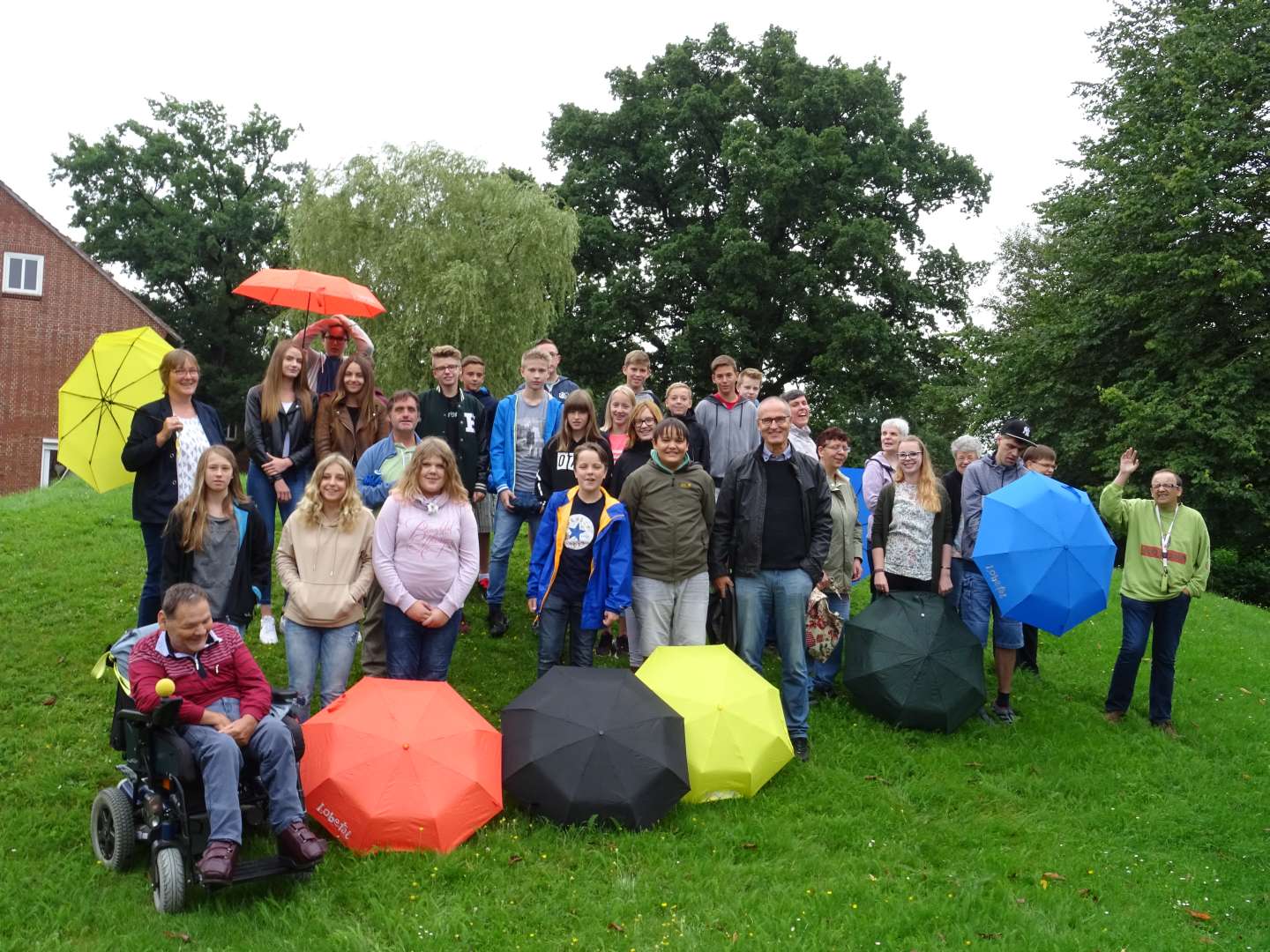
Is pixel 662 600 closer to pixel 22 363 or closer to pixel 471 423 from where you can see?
pixel 471 423

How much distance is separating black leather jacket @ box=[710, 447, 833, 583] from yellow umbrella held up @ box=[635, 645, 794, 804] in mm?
803

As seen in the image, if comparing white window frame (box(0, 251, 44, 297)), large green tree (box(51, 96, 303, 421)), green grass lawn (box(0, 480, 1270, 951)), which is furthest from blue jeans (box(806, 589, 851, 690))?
large green tree (box(51, 96, 303, 421))

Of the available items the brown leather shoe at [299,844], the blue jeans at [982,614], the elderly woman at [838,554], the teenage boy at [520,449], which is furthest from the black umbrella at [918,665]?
the brown leather shoe at [299,844]

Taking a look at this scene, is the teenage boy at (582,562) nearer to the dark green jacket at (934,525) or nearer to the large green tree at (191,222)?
the dark green jacket at (934,525)

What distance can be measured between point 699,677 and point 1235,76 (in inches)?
877

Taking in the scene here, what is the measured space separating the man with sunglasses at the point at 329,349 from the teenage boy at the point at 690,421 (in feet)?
8.72

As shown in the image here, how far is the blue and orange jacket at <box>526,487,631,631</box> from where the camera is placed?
679cm

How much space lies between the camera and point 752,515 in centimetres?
705

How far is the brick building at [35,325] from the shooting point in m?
31.4

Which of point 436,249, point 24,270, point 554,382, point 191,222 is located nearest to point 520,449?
point 554,382

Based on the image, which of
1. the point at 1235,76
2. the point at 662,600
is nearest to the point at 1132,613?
the point at 662,600

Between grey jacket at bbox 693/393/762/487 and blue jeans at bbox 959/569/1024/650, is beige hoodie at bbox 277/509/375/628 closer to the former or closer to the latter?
grey jacket at bbox 693/393/762/487

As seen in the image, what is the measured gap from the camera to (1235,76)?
2134 cm

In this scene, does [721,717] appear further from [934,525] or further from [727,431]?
[727,431]
